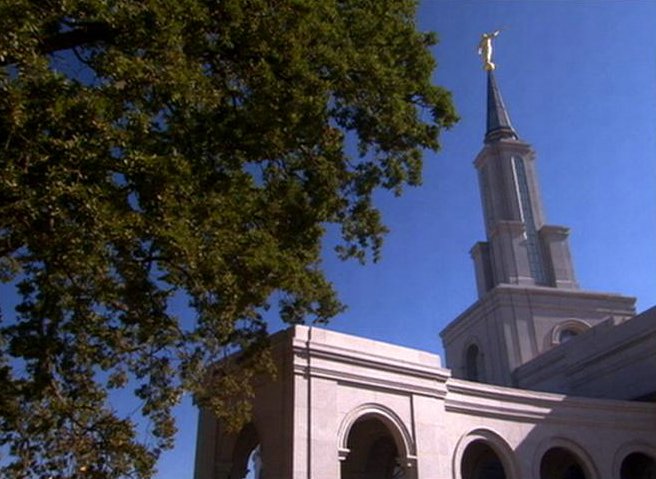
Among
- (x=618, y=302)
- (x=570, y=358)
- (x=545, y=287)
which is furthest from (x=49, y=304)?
(x=618, y=302)

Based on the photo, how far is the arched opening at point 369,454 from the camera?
17016mm

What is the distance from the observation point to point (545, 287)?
27.4 meters

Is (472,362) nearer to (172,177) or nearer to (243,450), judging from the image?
(243,450)

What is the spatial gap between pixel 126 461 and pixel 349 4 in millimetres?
8314

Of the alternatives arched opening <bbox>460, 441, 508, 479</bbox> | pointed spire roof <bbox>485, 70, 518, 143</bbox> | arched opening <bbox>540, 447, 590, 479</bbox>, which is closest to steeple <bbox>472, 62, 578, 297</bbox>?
pointed spire roof <bbox>485, 70, 518, 143</bbox>

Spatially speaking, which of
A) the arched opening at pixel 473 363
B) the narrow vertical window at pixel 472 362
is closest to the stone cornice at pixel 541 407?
the arched opening at pixel 473 363

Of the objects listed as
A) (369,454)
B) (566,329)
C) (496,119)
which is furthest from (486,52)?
(369,454)

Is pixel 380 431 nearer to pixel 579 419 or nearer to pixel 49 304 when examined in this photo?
pixel 579 419

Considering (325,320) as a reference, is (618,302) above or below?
above

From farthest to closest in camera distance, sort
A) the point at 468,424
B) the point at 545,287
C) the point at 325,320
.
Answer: the point at 545,287 < the point at 468,424 < the point at 325,320

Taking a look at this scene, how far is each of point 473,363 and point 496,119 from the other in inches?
466

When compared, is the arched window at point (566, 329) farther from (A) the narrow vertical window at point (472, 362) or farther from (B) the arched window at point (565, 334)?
(A) the narrow vertical window at point (472, 362)

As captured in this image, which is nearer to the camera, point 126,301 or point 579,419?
point 126,301

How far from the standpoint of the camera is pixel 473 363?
29188mm
